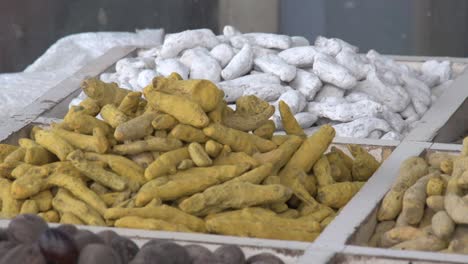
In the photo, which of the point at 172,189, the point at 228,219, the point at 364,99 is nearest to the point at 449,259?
the point at 228,219

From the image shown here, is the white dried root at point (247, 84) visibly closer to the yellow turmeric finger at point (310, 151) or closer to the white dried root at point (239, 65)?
the white dried root at point (239, 65)

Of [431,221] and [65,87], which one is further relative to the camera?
[65,87]

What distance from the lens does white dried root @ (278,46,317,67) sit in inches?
139

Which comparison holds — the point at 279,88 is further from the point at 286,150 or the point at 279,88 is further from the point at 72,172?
the point at 72,172

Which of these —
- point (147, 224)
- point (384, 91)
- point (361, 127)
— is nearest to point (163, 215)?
point (147, 224)

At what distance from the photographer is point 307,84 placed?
3.37 meters

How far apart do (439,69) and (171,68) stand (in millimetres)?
1014

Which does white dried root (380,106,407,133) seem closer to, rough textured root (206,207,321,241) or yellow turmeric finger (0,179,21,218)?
rough textured root (206,207,321,241)

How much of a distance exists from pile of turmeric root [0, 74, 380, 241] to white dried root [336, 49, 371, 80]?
90 cm

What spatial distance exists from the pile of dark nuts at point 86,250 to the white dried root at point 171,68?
1667mm

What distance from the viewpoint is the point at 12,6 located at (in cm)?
531

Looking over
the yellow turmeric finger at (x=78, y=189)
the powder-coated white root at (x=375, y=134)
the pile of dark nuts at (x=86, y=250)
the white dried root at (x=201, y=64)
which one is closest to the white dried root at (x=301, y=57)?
the white dried root at (x=201, y=64)

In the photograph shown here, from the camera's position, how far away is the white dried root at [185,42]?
Answer: 3.66 meters

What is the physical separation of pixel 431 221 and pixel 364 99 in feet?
3.67
